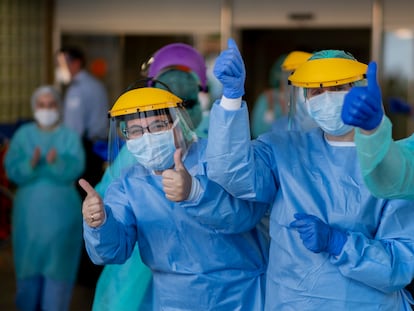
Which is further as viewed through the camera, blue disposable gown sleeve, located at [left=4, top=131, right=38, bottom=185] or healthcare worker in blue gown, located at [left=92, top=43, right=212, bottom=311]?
blue disposable gown sleeve, located at [left=4, top=131, right=38, bottom=185]

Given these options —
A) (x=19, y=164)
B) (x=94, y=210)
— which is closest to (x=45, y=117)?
(x=19, y=164)

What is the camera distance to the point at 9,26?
27.8ft

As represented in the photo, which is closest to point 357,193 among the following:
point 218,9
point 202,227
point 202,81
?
point 202,227

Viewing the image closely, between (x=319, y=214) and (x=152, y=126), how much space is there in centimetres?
66

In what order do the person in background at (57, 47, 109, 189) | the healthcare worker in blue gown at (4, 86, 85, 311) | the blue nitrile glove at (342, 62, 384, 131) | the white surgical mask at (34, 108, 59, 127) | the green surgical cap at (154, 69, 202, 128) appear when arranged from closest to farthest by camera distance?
the blue nitrile glove at (342, 62, 384, 131), the green surgical cap at (154, 69, 202, 128), the healthcare worker in blue gown at (4, 86, 85, 311), the white surgical mask at (34, 108, 59, 127), the person in background at (57, 47, 109, 189)

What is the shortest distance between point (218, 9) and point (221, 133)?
5.96 meters

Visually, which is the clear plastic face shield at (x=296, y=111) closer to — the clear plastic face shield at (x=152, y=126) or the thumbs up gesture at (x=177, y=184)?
the clear plastic face shield at (x=152, y=126)

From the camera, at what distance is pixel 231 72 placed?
7.68 ft

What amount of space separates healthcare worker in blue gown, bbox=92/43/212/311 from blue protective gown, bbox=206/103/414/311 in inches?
26.1

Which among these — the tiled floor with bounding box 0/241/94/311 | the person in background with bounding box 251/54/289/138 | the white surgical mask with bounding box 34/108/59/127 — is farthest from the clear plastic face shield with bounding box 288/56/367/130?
the person in background with bounding box 251/54/289/138

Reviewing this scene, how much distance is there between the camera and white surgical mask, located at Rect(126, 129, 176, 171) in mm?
2865

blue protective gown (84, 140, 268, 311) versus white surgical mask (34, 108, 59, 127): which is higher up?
white surgical mask (34, 108, 59, 127)

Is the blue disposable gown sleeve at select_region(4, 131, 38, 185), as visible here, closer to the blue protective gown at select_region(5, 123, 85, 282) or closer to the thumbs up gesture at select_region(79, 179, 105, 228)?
the blue protective gown at select_region(5, 123, 85, 282)

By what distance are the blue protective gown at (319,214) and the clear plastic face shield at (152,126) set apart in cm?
35
